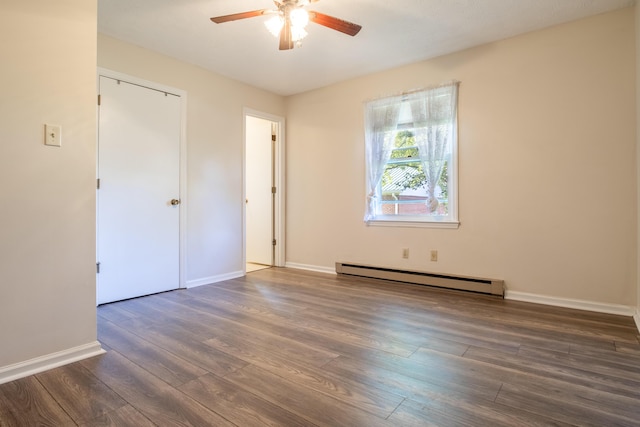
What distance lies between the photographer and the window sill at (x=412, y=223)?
3.56 metres

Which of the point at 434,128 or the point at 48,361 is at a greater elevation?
the point at 434,128

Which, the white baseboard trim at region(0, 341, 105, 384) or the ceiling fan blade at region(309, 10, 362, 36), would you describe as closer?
the white baseboard trim at region(0, 341, 105, 384)

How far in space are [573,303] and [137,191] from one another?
4.11 meters

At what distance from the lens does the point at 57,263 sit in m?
1.88

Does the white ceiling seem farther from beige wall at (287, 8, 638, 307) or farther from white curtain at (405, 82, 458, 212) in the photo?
white curtain at (405, 82, 458, 212)

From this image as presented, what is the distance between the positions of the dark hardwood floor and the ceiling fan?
2.13 meters

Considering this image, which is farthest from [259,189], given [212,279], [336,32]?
[336,32]

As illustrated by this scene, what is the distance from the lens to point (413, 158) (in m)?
3.84

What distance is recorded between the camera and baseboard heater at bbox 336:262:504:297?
327cm

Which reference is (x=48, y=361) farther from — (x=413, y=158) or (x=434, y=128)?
(x=434, y=128)

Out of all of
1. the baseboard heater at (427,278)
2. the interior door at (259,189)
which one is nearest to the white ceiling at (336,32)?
the interior door at (259,189)

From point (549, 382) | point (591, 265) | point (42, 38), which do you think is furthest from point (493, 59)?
point (42, 38)

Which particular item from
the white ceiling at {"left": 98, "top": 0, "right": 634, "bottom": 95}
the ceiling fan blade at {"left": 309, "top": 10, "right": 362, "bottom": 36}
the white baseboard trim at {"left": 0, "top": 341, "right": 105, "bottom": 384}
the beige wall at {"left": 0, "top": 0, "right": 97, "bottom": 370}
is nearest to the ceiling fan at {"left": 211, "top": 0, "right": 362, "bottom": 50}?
the ceiling fan blade at {"left": 309, "top": 10, "right": 362, "bottom": 36}

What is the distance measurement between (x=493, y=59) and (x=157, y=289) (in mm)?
4071
